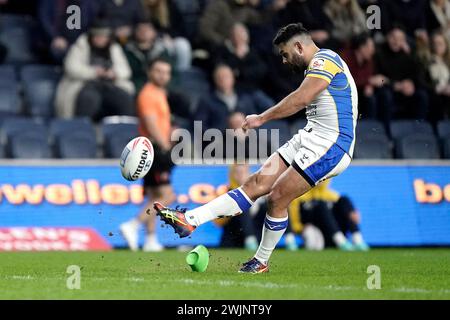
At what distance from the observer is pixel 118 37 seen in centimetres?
1788

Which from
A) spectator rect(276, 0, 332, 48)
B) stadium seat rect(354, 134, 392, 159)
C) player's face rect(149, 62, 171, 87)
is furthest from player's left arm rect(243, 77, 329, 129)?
spectator rect(276, 0, 332, 48)

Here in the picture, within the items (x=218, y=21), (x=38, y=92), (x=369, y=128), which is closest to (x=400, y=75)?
(x=369, y=128)

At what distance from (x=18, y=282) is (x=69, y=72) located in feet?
25.7

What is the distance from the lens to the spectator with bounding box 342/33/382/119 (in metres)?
18.2

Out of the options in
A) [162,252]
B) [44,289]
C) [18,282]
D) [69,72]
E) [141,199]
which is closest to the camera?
[44,289]

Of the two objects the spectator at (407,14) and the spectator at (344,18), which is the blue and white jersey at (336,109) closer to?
the spectator at (344,18)

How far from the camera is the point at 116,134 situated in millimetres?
16625

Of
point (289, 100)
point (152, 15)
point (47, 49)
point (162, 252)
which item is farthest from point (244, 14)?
point (289, 100)

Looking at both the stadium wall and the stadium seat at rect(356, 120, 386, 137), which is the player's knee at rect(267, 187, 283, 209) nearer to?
the stadium wall

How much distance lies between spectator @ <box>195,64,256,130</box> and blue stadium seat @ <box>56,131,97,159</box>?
1769 millimetres

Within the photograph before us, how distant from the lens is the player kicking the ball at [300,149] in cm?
1027

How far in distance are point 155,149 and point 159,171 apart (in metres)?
0.38

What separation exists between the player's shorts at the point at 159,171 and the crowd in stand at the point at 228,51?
4.53 ft

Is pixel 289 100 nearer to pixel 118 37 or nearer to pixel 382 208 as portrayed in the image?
pixel 382 208
